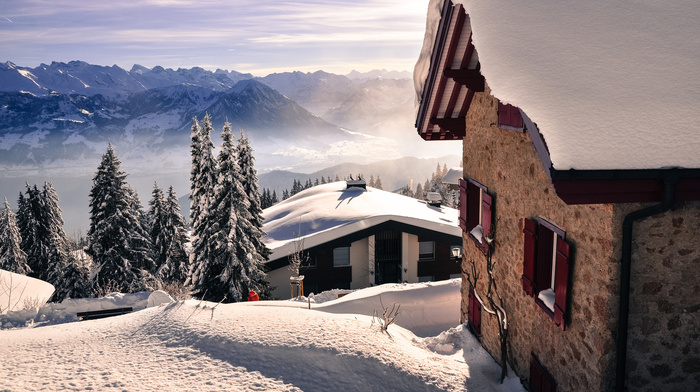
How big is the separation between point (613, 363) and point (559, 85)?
3789 millimetres

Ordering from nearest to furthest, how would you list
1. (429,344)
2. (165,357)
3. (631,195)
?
(631,195), (165,357), (429,344)

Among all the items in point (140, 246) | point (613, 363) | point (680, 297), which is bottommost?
point (140, 246)

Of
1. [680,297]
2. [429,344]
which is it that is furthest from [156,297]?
[680,297]

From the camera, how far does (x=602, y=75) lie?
565cm

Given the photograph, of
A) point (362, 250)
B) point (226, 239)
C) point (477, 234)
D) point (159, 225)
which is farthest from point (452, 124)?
point (159, 225)

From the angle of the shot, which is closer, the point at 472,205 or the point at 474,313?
the point at 472,205

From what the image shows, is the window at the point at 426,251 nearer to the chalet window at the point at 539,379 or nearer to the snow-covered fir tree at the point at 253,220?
the snow-covered fir tree at the point at 253,220

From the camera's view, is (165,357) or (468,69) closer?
(165,357)

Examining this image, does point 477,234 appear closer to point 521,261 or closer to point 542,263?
point 521,261

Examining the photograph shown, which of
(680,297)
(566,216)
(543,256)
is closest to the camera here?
(680,297)

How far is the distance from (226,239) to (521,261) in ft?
61.9

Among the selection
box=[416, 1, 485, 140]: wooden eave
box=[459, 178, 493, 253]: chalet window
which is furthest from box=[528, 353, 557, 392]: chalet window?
box=[416, 1, 485, 140]: wooden eave

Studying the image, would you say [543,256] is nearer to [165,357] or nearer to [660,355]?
[660,355]

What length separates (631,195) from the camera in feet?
17.2
